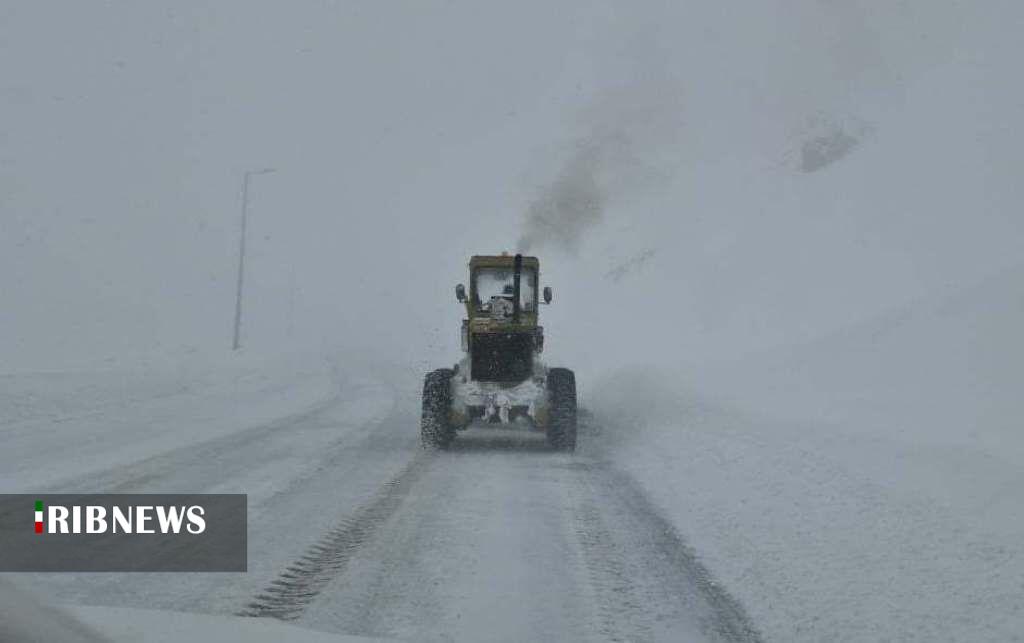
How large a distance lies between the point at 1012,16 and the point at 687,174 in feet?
59.3

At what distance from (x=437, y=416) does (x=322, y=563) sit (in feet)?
26.4

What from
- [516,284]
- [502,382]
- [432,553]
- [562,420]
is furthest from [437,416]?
[432,553]

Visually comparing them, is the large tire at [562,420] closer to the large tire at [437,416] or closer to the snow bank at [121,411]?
the large tire at [437,416]

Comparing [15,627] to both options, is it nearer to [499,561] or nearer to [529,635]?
[529,635]

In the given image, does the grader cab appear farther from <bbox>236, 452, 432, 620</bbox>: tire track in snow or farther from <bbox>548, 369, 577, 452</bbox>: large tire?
<bbox>236, 452, 432, 620</bbox>: tire track in snow

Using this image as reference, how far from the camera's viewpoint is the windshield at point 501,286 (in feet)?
54.5

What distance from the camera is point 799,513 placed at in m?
8.91

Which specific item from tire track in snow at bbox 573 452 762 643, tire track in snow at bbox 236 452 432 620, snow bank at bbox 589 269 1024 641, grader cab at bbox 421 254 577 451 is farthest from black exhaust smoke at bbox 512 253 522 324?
tire track in snow at bbox 573 452 762 643

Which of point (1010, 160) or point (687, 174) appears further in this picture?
point (687, 174)

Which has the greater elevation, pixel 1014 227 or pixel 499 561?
pixel 1014 227

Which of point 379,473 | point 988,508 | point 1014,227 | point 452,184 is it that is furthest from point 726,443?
point 452,184

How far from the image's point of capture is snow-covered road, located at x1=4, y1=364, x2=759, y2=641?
598 cm

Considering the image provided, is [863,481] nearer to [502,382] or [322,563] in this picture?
[322,563]

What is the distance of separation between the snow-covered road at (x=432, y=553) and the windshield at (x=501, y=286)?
3.13 meters
